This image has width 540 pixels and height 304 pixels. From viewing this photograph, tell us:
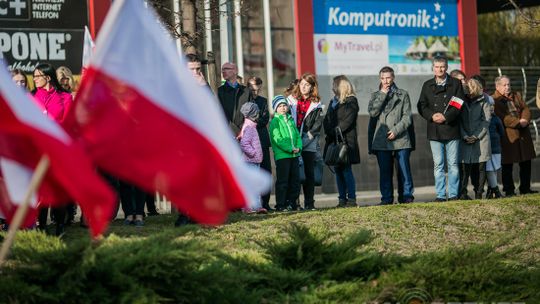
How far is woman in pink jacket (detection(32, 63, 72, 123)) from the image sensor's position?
11.7 metres

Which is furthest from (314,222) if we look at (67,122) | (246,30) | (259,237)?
(246,30)

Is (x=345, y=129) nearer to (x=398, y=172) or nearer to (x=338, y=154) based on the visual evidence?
(x=338, y=154)

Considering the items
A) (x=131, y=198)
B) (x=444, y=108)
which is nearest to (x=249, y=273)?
(x=131, y=198)

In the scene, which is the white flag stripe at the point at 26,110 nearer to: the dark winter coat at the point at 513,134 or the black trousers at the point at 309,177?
the black trousers at the point at 309,177

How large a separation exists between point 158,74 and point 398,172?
10577 millimetres

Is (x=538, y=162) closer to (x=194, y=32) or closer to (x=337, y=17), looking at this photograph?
(x=337, y=17)

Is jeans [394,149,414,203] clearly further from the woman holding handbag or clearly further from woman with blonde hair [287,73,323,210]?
woman with blonde hair [287,73,323,210]

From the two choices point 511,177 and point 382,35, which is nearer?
point 511,177

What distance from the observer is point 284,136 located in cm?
1453

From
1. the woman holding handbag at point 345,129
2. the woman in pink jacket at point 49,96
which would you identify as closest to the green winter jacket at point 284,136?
the woman holding handbag at point 345,129

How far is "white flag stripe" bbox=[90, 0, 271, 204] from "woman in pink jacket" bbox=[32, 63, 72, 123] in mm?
6863

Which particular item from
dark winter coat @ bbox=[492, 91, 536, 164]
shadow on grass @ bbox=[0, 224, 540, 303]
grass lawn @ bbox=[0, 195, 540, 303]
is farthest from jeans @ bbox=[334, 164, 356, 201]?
shadow on grass @ bbox=[0, 224, 540, 303]

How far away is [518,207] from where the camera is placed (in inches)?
520

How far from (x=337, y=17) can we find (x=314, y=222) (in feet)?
48.5
